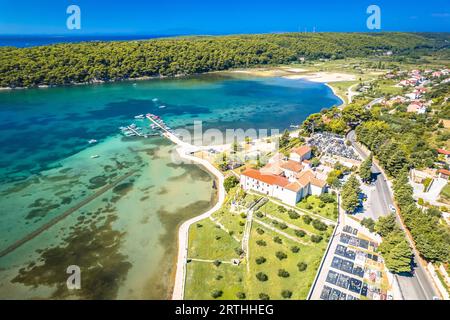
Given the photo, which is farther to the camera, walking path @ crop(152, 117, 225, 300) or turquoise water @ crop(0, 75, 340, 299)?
turquoise water @ crop(0, 75, 340, 299)

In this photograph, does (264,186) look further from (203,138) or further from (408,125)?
(408,125)

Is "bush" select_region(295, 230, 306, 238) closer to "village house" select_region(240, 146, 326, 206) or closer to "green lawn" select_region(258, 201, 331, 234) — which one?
"green lawn" select_region(258, 201, 331, 234)

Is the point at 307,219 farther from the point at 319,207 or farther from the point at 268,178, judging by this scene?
the point at 268,178

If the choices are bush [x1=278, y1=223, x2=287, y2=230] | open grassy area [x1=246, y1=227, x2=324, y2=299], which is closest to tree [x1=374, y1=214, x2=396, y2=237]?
open grassy area [x1=246, y1=227, x2=324, y2=299]

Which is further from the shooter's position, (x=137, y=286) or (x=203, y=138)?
(x=203, y=138)

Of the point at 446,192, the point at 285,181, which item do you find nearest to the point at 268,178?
the point at 285,181

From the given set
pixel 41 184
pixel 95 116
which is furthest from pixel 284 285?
pixel 95 116
